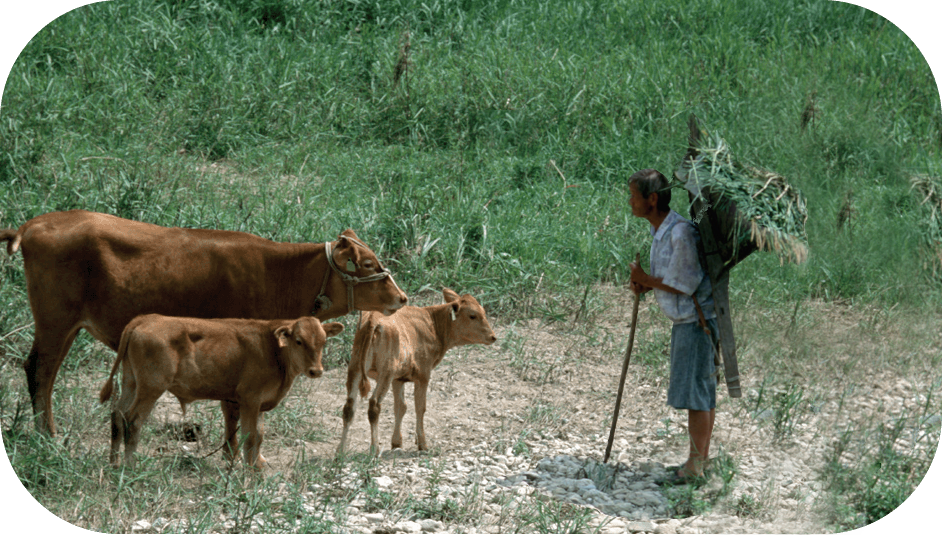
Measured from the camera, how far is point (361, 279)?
6797mm

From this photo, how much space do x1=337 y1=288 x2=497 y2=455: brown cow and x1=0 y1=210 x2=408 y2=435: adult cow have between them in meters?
0.22

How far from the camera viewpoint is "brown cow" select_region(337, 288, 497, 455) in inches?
267

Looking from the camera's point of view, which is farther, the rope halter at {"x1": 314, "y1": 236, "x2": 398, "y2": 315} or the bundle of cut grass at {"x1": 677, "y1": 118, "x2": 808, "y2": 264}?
the rope halter at {"x1": 314, "y1": 236, "x2": 398, "y2": 315}

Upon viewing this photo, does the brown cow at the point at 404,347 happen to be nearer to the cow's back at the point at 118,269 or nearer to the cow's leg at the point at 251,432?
the cow's leg at the point at 251,432

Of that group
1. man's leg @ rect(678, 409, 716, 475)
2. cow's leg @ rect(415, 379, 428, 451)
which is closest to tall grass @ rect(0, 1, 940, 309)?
man's leg @ rect(678, 409, 716, 475)

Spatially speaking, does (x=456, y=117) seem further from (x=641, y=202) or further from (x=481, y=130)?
(x=641, y=202)

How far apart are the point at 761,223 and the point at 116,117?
27.8ft

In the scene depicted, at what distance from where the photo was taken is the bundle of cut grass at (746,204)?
617 cm

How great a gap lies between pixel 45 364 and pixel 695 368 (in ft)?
14.8

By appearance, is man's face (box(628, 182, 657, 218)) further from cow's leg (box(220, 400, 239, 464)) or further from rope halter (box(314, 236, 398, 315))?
cow's leg (box(220, 400, 239, 464))

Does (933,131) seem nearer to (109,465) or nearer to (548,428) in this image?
(548,428)

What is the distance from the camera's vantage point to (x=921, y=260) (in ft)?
23.7

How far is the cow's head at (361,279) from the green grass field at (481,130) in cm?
223

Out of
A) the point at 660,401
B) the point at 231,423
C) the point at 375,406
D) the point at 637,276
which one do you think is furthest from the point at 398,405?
the point at 660,401
